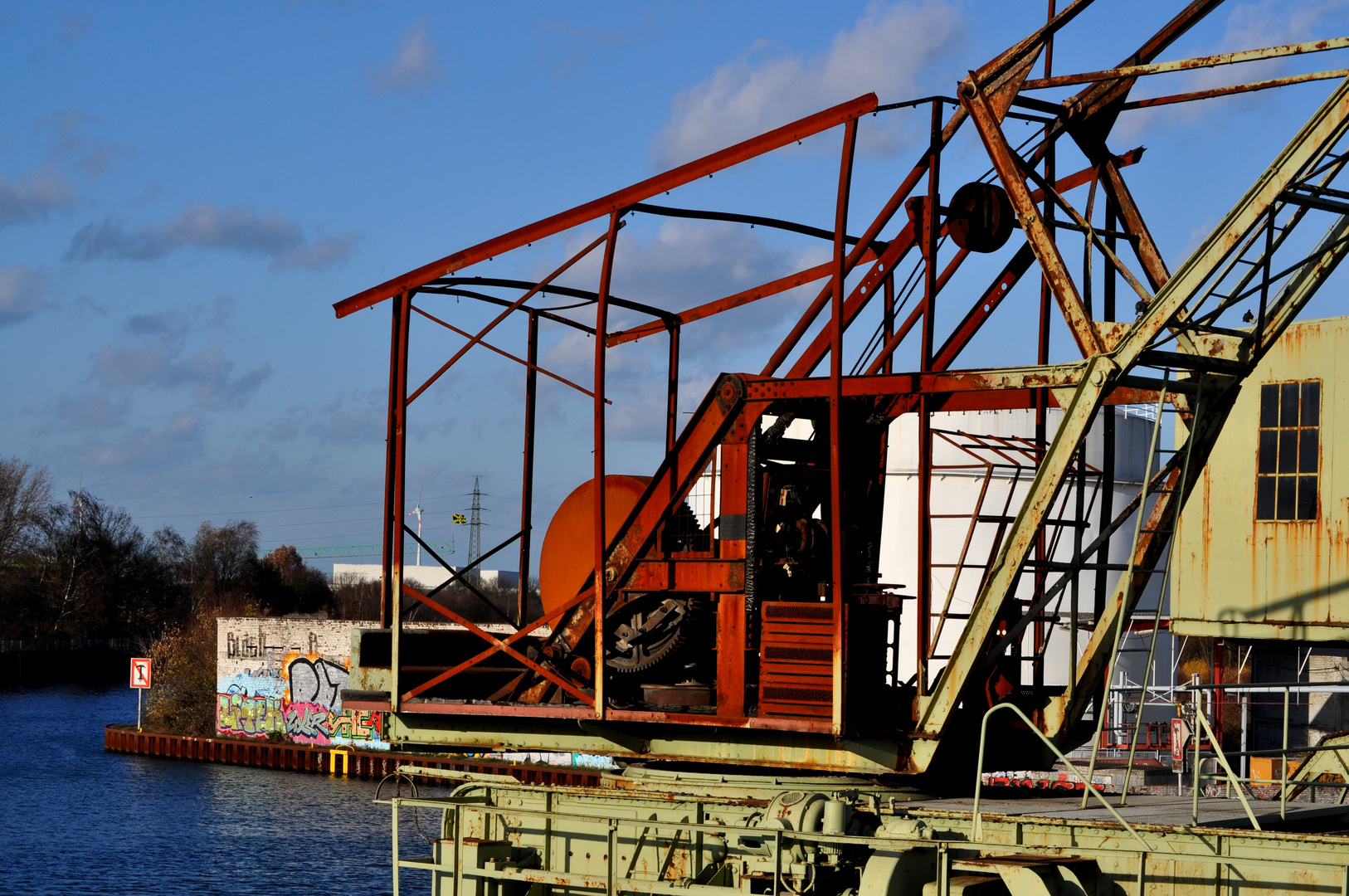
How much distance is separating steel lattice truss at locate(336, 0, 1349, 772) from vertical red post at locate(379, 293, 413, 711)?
33 millimetres

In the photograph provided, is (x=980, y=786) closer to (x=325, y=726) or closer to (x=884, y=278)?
(x=884, y=278)

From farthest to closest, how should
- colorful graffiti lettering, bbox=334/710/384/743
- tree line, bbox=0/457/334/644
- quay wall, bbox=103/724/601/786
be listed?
tree line, bbox=0/457/334/644, colorful graffiti lettering, bbox=334/710/384/743, quay wall, bbox=103/724/601/786

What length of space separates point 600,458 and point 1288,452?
71.4ft

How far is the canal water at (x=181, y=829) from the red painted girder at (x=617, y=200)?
2424cm

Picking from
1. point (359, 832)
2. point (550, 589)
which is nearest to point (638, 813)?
point (550, 589)

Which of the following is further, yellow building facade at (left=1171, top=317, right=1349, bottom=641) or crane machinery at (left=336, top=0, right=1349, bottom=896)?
yellow building facade at (left=1171, top=317, right=1349, bottom=641)

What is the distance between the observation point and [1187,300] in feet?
39.1

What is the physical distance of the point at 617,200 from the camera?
14352 millimetres

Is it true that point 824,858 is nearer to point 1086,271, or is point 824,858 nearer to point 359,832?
point 1086,271

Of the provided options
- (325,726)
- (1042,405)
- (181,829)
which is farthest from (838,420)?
(325,726)

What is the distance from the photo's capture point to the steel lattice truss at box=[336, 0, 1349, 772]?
40.0 ft

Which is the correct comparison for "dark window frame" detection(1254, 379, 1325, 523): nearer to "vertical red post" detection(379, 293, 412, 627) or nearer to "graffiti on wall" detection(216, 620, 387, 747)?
"vertical red post" detection(379, 293, 412, 627)

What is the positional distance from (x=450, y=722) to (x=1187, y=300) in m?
9.34

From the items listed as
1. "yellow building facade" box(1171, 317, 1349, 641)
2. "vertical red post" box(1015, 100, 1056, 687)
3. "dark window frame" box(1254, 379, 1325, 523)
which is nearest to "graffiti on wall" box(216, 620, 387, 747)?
"yellow building facade" box(1171, 317, 1349, 641)
